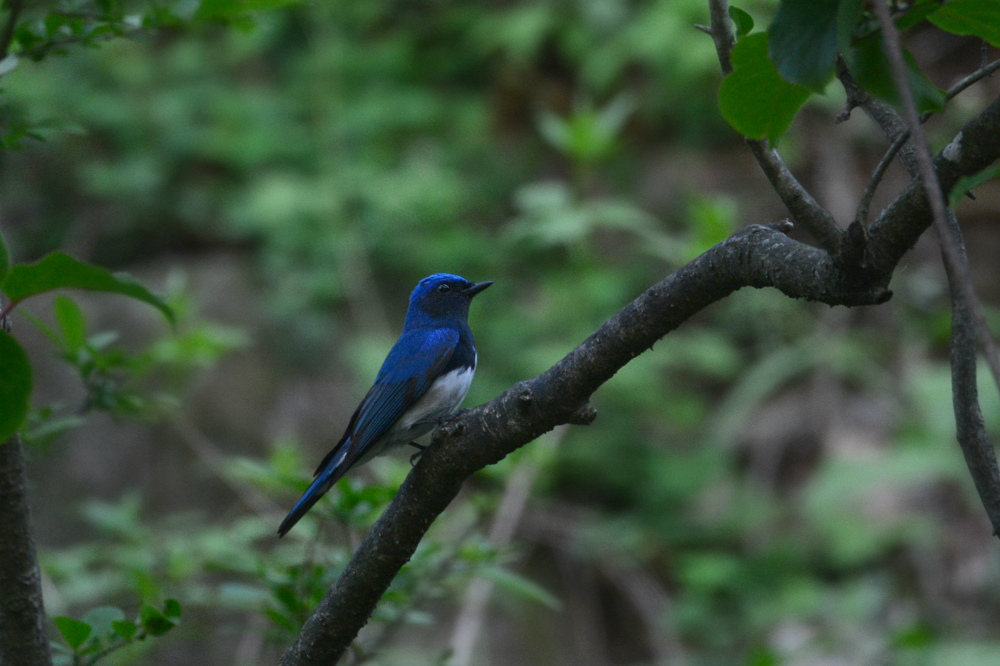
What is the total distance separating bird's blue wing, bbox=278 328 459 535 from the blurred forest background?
92 centimetres

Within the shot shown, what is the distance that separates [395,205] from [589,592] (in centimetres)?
260

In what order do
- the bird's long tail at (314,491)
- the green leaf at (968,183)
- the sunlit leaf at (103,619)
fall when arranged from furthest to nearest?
the bird's long tail at (314,491) → the sunlit leaf at (103,619) → the green leaf at (968,183)

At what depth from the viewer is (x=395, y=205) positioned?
18.7ft

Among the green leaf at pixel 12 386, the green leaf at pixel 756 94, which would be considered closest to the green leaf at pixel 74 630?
the green leaf at pixel 12 386

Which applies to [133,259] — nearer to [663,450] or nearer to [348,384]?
[348,384]

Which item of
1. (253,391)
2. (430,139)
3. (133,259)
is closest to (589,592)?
(253,391)

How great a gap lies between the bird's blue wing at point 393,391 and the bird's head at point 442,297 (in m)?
0.24

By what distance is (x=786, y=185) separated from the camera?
1.33 meters

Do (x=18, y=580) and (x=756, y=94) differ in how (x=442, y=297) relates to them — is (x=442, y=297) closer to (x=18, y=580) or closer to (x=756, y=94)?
(x=18, y=580)

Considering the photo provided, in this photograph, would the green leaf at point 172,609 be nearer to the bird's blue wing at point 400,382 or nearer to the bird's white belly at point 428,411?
the bird's blue wing at point 400,382

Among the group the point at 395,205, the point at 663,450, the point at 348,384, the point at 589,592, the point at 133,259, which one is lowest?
the point at 589,592

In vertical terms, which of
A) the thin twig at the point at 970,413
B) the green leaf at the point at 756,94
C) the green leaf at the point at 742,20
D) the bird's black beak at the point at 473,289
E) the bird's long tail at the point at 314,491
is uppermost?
the bird's black beak at the point at 473,289

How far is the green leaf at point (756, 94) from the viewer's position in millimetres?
1179

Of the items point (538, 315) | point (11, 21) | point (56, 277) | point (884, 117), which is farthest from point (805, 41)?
point (538, 315)
